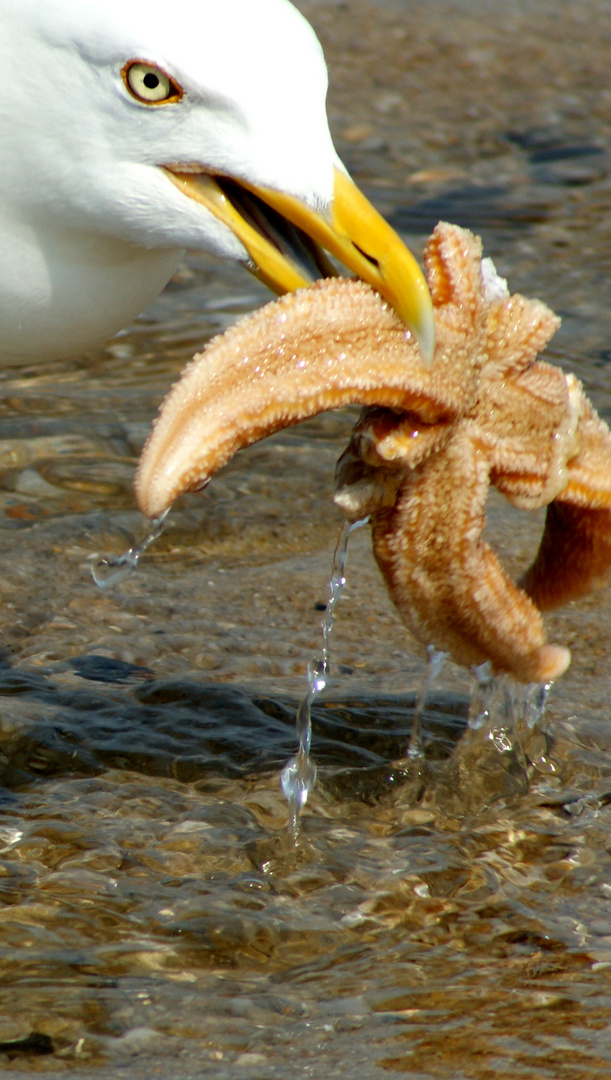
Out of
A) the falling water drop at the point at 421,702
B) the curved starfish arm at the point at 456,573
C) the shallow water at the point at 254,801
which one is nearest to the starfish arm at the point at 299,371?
the curved starfish arm at the point at 456,573

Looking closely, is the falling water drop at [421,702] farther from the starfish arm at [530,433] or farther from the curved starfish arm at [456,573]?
the starfish arm at [530,433]

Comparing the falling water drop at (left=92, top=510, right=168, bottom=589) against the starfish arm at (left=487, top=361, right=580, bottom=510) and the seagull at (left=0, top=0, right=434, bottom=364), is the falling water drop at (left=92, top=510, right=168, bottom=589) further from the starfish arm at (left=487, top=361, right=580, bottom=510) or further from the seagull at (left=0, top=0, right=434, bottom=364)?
the starfish arm at (left=487, top=361, right=580, bottom=510)

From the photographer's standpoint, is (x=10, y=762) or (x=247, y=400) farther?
(x=10, y=762)

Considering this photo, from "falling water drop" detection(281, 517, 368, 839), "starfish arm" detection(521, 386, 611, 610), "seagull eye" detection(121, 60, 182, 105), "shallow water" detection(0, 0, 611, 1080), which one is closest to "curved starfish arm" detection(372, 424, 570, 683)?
"starfish arm" detection(521, 386, 611, 610)

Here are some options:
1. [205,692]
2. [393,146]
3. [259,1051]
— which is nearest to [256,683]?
[205,692]

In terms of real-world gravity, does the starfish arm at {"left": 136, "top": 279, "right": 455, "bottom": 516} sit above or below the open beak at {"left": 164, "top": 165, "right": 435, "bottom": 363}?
below

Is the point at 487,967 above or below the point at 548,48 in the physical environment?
below

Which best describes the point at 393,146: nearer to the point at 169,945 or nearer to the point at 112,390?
the point at 112,390

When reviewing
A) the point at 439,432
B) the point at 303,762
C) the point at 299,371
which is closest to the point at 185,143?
the point at 299,371
